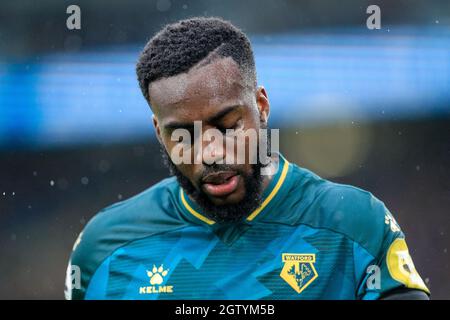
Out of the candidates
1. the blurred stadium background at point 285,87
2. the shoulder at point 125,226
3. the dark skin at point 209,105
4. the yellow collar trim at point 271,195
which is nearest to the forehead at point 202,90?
the dark skin at point 209,105

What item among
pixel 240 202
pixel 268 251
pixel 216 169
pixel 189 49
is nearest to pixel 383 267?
pixel 268 251

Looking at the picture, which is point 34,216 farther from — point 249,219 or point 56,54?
point 249,219

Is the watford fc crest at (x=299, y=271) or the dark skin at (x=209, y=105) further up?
the dark skin at (x=209, y=105)

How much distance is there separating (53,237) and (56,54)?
157cm

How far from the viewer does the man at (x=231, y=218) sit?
8.93 feet

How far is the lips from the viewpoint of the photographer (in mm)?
2751

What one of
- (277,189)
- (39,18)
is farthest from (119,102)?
(277,189)

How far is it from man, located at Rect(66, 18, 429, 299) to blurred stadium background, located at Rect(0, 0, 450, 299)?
2.94 m

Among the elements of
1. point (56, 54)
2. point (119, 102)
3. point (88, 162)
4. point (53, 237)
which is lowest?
point (53, 237)

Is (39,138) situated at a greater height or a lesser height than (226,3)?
lesser

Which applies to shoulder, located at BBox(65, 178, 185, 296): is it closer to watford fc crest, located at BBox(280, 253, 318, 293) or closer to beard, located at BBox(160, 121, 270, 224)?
beard, located at BBox(160, 121, 270, 224)

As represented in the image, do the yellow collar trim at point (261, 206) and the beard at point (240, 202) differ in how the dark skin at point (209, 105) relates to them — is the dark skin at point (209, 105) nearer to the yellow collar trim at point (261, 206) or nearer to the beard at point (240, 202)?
the beard at point (240, 202)

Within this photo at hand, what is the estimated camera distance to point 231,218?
290 cm

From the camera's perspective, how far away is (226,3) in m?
6.08
